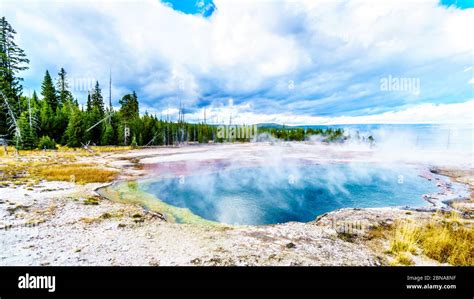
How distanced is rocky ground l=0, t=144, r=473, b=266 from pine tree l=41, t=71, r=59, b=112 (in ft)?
163

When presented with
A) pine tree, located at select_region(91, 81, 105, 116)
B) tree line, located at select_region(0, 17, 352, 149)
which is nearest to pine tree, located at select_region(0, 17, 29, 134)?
tree line, located at select_region(0, 17, 352, 149)

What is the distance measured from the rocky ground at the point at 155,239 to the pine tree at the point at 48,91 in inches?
1953

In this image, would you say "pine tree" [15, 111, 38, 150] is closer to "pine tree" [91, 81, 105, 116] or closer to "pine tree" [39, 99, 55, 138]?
"pine tree" [39, 99, 55, 138]

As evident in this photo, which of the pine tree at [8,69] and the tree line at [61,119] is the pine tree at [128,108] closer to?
the tree line at [61,119]

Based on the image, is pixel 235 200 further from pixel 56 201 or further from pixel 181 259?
pixel 56 201

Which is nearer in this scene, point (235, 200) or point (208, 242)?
point (208, 242)

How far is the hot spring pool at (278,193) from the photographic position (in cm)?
1346

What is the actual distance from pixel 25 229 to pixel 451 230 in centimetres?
1740

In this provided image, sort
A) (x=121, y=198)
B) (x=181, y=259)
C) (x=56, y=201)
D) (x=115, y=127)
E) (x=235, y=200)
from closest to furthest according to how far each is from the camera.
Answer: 1. (x=181, y=259)
2. (x=56, y=201)
3. (x=121, y=198)
4. (x=235, y=200)
5. (x=115, y=127)

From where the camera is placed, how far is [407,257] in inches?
246

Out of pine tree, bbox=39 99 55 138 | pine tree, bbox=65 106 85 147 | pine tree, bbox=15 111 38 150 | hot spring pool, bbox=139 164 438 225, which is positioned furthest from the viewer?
pine tree, bbox=65 106 85 147

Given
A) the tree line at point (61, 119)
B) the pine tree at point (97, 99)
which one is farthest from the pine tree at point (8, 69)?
the pine tree at point (97, 99)

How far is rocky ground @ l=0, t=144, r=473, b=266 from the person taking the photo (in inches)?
231
